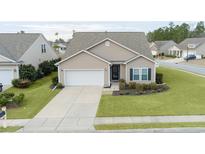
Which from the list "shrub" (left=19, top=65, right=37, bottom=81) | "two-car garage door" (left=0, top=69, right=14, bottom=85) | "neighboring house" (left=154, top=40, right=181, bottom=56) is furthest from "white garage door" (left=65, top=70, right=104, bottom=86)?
"neighboring house" (left=154, top=40, right=181, bottom=56)

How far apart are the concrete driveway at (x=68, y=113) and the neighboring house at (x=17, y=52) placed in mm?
6850

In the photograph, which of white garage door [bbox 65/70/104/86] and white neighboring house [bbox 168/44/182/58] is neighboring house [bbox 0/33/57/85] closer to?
white garage door [bbox 65/70/104/86]

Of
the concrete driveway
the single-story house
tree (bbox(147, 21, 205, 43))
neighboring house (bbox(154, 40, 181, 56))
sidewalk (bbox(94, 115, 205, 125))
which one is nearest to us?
the concrete driveway

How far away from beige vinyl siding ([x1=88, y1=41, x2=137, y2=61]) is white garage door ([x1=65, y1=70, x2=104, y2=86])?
6.11 ft

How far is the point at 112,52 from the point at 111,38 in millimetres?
2890

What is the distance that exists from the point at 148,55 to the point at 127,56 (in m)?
1.93

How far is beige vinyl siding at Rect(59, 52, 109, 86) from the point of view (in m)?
21.6

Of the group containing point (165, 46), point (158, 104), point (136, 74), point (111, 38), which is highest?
point (165, 46)

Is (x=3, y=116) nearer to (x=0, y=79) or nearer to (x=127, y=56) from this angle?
(x=0, y=79)

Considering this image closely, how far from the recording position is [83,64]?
21688mm

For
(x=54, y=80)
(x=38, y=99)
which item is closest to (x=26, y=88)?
(x=54, y=80)

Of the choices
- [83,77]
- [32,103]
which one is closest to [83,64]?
[83,77]

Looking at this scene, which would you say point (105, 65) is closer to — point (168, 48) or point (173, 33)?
point (168, 48)

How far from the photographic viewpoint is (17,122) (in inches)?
475
